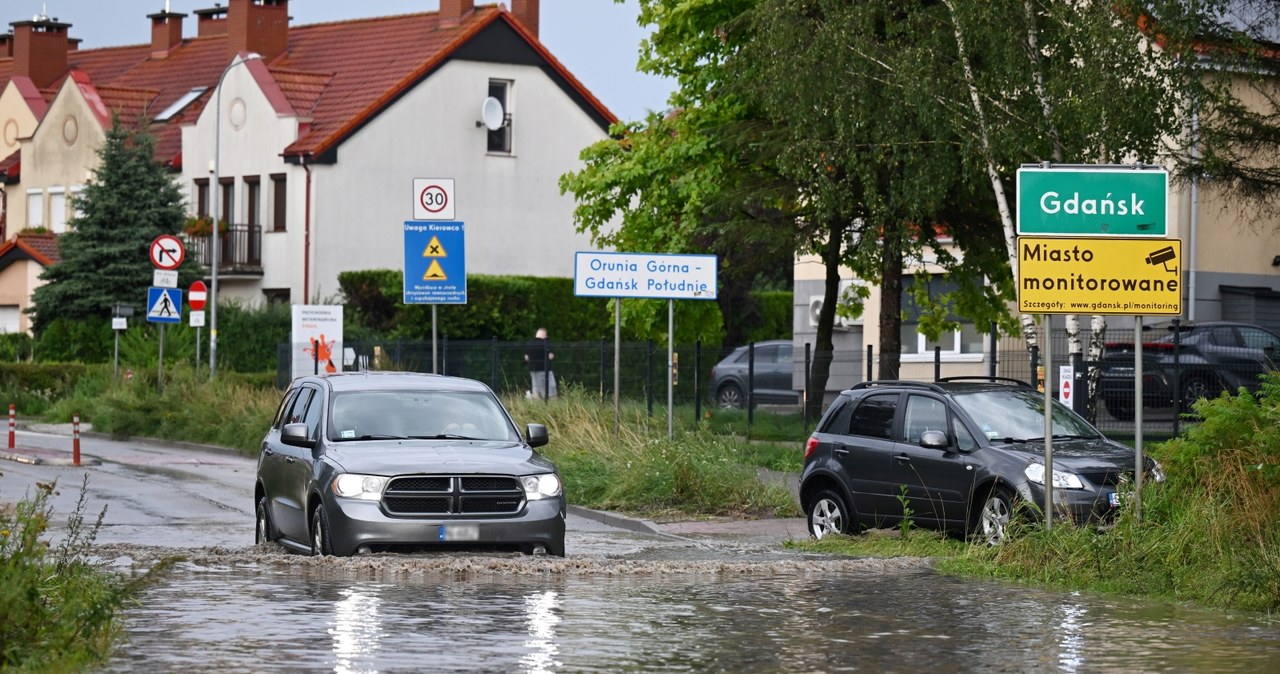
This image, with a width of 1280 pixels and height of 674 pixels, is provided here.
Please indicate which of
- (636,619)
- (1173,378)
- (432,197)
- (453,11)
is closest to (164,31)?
(453,11)

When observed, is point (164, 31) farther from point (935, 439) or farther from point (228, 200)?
point (935, 439)

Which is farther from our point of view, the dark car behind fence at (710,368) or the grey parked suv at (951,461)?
the dark car behind fence at (710,368)

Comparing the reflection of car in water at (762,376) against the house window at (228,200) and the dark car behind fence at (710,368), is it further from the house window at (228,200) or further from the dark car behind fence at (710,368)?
the house window at (228,200)

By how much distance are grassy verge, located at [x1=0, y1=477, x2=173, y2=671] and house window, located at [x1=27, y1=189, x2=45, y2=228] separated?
183 ft

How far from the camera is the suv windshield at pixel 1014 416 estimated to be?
54.4ft

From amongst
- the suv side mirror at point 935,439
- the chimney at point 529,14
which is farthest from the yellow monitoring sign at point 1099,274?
the chimney at point 529,14

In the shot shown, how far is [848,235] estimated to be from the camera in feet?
96.8

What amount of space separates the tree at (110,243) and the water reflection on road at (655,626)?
39112 mm

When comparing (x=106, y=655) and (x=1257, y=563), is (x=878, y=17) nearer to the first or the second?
(x=1257, y=563)

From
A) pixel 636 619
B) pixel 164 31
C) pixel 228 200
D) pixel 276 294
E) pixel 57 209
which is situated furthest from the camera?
pixel 164 31

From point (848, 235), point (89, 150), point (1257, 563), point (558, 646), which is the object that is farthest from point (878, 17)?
point (89, 150)

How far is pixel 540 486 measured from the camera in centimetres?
1369

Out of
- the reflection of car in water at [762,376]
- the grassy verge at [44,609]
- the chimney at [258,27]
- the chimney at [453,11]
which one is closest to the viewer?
the grassy verge at [44,609]

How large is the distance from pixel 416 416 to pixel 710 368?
19034 millimetres
